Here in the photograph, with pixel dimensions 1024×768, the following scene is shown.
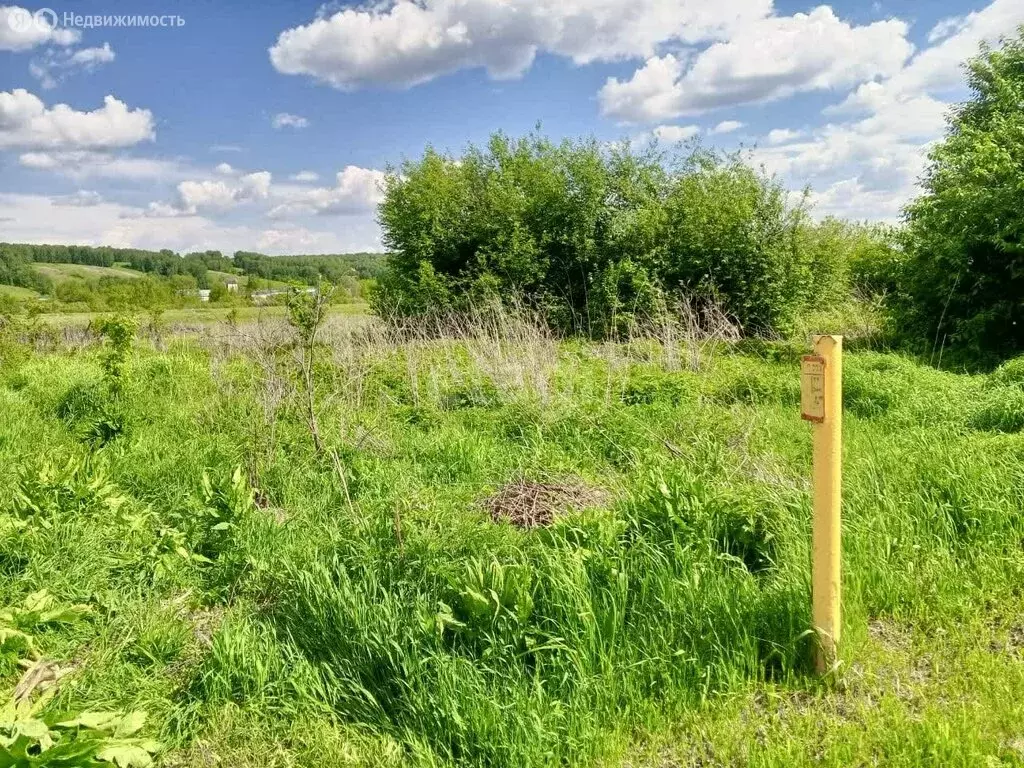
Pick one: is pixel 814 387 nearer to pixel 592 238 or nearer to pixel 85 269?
pixel 592 238

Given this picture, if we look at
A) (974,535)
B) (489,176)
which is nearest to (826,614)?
(974,535)

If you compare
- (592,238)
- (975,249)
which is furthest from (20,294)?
(975,249)

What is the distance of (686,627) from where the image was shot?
2.93 meters

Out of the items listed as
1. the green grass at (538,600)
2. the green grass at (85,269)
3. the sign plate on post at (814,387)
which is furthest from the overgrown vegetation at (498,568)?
the green grass at (85,269)

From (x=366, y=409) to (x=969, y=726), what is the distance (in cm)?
631

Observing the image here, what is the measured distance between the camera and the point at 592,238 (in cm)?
1639

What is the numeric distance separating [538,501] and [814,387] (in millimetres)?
2355

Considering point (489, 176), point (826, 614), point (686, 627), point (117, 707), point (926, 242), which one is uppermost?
point (489, 176)

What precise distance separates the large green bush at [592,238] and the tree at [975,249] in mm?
3151

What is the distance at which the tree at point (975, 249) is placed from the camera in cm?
967

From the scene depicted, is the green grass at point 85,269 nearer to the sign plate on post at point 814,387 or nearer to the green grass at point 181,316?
the green grass at point 181,316

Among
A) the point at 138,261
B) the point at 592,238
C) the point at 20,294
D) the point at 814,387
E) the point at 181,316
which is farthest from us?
the point at 138,261

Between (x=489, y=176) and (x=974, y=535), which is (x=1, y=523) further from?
(x=489, y=176)

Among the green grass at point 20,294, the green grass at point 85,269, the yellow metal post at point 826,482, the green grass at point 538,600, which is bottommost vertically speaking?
the green grass at point 538,600
